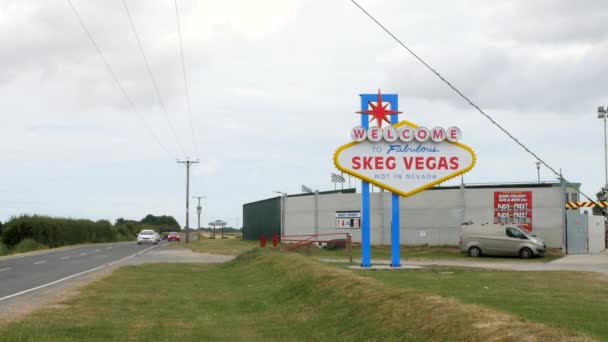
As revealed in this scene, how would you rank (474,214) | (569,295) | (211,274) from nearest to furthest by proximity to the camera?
(569,295), (211,274), (474,214)

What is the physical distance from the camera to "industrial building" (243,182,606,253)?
40.4m

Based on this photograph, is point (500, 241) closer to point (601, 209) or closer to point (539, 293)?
point (601, 209)

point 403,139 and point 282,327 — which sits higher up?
point 403,139

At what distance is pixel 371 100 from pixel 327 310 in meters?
14.5

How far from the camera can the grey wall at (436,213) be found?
40750mm

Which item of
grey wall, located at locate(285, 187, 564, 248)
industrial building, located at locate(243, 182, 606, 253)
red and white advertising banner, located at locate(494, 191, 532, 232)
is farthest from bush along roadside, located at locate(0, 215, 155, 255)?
red and white advertising banner, located at locate(494, 191, 532, 232)

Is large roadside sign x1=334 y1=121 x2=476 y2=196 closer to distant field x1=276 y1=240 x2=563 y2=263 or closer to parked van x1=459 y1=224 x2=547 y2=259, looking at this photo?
distant field x1=276 y1=240 x2=563 y2=263

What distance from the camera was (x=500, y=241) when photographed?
3650cm

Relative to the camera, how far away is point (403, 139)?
1041 inches

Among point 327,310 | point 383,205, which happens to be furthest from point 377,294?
point 383,205

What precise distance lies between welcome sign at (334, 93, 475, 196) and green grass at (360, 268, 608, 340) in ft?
15.0

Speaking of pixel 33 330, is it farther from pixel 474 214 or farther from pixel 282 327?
pixel 474 214

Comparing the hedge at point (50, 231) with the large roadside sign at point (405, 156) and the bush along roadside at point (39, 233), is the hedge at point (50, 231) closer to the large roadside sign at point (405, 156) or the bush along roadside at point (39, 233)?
the bush along roadside at point (39, 233)

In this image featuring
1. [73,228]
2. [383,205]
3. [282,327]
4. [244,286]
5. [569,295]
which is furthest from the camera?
[73,228]
